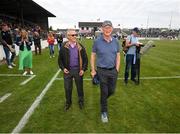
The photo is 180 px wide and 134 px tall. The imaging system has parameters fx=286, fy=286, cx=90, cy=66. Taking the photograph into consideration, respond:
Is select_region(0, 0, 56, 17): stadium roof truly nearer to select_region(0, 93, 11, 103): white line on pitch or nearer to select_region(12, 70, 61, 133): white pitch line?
select_region(0, 93, 11, 103): white line on pitch

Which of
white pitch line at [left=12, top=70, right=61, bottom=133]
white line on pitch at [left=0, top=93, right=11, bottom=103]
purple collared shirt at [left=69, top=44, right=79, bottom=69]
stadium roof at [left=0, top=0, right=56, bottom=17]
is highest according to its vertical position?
stadium roof at [left=0, top=0, right=56, bottom=17]

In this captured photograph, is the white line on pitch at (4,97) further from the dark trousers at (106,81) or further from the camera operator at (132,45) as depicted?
the camera operator at (132,45)

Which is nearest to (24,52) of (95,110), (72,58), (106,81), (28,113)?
(28,113)

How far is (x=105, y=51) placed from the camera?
19.4 ft

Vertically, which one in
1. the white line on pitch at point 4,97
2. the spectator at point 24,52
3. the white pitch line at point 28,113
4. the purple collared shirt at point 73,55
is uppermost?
the purple collared shirt at point 73,55

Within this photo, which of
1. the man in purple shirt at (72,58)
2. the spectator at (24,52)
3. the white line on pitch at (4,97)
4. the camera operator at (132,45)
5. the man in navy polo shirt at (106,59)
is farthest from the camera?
the spectator at (24,52)

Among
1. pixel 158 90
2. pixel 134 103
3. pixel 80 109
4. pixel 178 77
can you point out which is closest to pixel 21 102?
pixel 80 109

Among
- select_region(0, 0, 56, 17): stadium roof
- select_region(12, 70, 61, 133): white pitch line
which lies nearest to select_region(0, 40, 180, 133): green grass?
select_region(12, 70, 61, 133): white pitch line

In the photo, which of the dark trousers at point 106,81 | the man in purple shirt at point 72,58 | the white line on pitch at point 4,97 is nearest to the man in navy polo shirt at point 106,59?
the dark trousers at point 106,81

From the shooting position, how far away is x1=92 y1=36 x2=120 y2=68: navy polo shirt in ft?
19.4

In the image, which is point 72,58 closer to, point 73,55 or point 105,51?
point 73,55

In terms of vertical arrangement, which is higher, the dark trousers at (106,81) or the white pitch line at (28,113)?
the dark trousers at (106,81)

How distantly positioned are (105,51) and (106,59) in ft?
0.57

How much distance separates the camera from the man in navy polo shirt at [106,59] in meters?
5.91
